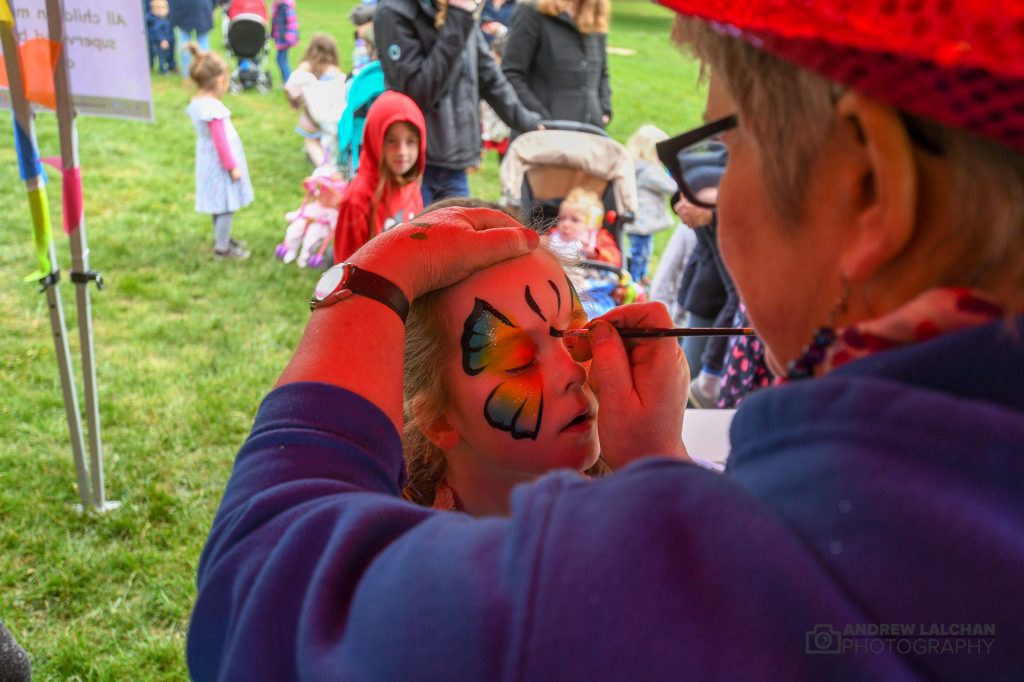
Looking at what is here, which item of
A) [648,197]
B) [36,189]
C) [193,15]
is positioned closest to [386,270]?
[36,189]

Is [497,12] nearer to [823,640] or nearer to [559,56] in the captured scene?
[559,56]

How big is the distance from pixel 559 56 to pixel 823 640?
16.2 ft

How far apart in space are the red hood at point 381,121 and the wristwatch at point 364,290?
2888 mm

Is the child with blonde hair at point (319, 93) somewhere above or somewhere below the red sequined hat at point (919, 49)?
below

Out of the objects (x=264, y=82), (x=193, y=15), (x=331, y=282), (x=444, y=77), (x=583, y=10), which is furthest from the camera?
(x=264, y=82)

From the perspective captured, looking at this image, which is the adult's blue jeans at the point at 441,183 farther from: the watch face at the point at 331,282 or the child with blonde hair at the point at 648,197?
the watch face at the point at 331,282

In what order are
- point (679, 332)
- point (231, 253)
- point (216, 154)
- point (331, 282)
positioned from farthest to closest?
point (231, 253) < point (216, 154) < point (679, 332) < point (331, 282)

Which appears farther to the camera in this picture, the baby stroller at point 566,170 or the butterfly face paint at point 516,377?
the baby stroller at point 566,170

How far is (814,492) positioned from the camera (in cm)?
58

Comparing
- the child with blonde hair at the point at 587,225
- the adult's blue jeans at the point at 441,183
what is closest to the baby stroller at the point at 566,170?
the child with blonde hair at the point at 587,225

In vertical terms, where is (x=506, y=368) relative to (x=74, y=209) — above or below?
above

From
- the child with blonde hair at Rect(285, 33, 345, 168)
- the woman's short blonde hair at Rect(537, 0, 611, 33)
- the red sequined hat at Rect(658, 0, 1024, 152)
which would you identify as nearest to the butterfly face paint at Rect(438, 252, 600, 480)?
the red sequined hat at Rect(658, 0, 1024, 152)

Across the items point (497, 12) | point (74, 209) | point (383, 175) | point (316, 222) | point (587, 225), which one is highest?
point (497, 12)

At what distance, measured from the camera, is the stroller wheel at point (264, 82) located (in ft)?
37.3
